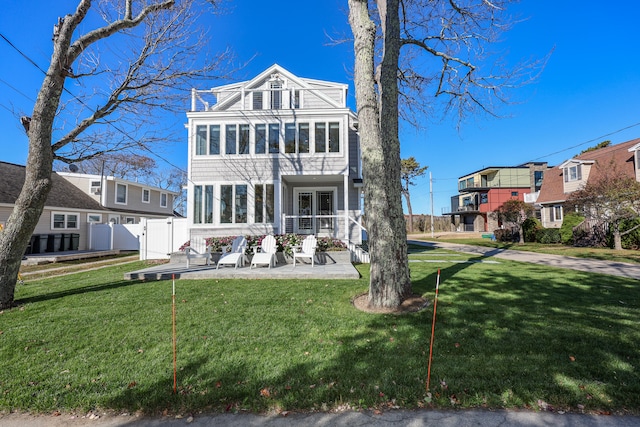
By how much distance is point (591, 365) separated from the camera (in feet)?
9.94

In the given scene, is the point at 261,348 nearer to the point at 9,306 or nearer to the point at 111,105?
the point at 9,306

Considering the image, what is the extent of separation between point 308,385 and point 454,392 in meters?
1.32

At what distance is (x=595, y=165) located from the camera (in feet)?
63.6

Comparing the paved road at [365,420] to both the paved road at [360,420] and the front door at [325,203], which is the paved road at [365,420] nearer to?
the paved road at [360,420]

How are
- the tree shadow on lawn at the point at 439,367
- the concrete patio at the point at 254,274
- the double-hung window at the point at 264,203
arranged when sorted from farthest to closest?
1. the double-hung window at the point at 264,203
2. the concrete patio at the point at 254,274
3. the tree shadow on lawn at the point at 439,367

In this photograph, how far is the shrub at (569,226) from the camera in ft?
59.3

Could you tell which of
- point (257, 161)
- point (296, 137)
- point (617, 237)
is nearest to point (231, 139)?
point (257, 161)

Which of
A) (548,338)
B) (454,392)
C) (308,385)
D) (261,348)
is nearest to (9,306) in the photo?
(261,348)

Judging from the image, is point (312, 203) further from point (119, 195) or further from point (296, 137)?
point (119, 195)

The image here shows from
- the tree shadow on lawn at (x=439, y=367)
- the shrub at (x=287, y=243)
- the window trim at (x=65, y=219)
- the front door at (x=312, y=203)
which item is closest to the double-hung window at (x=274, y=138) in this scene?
the front door at (x=312, y=203)

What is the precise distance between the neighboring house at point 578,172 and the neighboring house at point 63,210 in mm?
30662

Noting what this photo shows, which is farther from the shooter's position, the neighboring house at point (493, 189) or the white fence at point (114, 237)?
the neighboring house at point (493, 189)

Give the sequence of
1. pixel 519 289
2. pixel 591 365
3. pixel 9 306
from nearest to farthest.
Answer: pixel 591 365 → pixel 9 306 → pixel 519 289

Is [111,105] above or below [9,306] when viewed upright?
above
